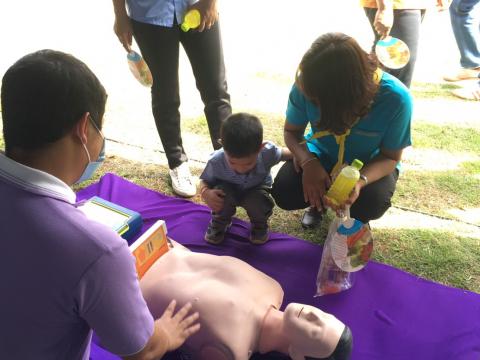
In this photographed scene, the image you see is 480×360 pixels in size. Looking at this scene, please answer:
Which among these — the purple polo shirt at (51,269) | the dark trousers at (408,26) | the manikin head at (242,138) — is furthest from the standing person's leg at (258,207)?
the dark trousers at (408,26)

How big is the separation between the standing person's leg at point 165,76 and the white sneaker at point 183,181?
0.04 metres

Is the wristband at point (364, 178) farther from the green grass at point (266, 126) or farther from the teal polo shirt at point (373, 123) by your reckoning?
the green grass at point (266, 126)

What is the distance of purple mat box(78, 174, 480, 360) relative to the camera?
1.60 metres

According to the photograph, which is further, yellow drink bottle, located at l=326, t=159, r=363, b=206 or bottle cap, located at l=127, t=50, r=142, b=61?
bottle cap, located at l=127, t=50, r=142, b=61

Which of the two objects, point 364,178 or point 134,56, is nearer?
point 364,178

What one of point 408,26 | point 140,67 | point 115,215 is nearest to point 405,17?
point 408,26

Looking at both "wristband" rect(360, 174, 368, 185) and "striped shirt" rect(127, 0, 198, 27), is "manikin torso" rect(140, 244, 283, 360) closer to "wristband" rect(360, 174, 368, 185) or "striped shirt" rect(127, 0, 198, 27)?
"wristband" rect(360, 174, 368, 185)

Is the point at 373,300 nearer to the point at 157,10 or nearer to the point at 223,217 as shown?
the point at 223,217

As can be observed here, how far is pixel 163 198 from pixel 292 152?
82 cm

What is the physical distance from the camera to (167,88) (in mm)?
2262

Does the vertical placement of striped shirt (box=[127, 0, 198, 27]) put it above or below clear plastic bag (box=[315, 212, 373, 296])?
above

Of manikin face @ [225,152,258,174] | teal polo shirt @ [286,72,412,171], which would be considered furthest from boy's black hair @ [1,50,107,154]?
teal polo shirt @ [286,72,412,171]

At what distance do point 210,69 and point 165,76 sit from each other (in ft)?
0.77

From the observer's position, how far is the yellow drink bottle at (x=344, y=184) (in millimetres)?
1578
